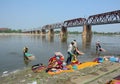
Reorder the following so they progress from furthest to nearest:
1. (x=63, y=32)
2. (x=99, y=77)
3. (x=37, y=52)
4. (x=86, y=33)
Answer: (x=63, y=32) → (x=86, y=33) → (x=37, y=52) → (x=99, y=77)

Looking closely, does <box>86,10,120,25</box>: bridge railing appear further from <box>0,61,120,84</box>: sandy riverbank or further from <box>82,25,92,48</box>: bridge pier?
<box>0,61,120,84</box>: sandy riverbank

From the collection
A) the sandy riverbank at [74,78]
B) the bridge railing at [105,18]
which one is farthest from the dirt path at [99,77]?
the bridge railing at [105,18]

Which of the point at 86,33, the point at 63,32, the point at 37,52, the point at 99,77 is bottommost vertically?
the point at 37,52

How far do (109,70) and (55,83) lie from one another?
4.71m

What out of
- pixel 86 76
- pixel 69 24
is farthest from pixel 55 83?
pixel 69 24

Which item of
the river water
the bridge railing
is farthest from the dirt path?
the bridge railing

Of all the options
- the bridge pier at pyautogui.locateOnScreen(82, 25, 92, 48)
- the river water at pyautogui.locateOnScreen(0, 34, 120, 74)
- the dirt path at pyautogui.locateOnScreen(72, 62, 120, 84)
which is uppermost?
the bridge pier at pyautogui.locateOnScreen(82, 25, 92, 48)

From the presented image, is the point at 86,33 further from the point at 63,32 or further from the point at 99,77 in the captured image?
the point at 99,77

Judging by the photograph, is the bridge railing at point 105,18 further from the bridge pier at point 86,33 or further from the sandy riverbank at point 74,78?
the sandy riverbank at point 74,78

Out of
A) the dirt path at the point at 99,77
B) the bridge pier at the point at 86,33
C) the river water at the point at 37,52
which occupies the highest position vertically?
the bridge pier at the point at 86,33

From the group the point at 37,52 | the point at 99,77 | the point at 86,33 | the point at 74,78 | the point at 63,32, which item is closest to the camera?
the point at 74,78

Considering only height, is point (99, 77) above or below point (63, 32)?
below

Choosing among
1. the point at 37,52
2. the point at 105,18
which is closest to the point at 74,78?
the point at 37,52

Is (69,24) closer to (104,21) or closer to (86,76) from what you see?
(104,21)
